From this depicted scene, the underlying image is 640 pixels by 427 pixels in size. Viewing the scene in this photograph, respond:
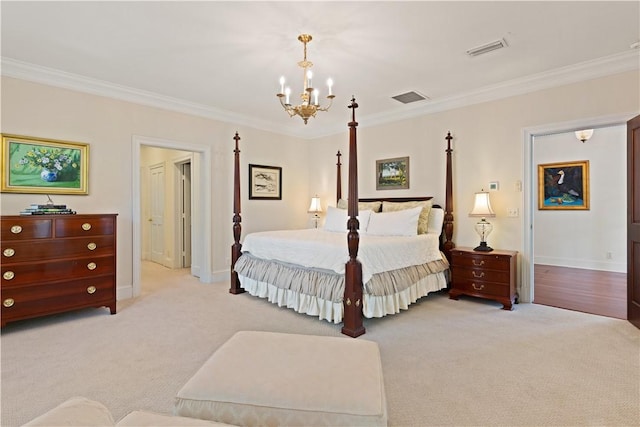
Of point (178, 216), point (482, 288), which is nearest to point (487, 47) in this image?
point (482, 288)

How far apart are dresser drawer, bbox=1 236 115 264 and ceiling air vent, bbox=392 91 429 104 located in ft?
12.7

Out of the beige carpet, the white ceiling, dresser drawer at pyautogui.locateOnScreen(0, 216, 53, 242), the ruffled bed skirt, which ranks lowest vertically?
the beige carpet

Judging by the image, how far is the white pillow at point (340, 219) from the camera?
4574 millimetres

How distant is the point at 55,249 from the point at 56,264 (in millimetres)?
145

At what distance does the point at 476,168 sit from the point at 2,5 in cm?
480

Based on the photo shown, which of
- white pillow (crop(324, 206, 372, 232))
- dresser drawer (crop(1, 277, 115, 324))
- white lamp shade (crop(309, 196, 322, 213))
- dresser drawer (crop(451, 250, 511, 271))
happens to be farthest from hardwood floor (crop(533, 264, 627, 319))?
dresser drawer (crop(1, 277, 115, 324))

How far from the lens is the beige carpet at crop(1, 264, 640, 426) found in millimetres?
1897

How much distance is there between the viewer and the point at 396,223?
4.20m

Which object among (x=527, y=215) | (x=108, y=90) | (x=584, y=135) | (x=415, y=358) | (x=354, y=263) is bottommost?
(x=415, y=358)

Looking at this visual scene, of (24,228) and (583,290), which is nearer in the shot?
(24,228)

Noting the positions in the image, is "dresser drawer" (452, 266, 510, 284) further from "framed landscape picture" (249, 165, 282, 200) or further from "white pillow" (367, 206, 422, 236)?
"framed landscape picture" (249, 165, 282, 200)

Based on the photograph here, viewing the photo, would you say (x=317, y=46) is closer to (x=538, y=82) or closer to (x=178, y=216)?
(x=538, y=82)

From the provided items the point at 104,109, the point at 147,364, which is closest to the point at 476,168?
the point at 147,364

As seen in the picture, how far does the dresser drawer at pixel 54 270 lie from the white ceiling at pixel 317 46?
1.97 m
